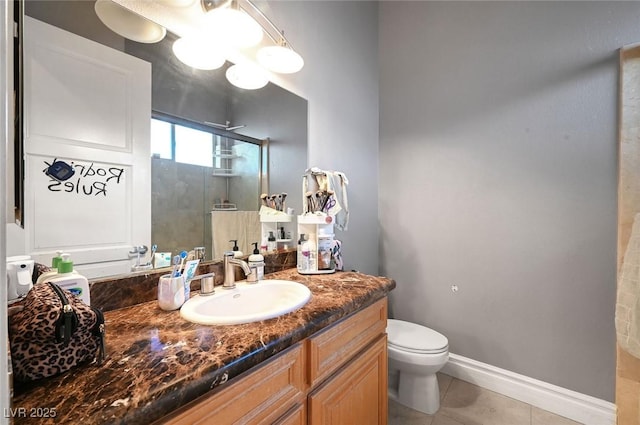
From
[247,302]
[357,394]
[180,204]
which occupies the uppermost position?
[180,204]

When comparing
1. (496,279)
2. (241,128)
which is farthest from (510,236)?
(241,128)

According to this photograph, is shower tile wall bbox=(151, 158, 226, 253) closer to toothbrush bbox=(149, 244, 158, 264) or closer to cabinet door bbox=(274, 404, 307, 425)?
toothbrush bbox=(149, 244, 158, 264)

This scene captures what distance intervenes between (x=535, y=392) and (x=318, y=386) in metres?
1.60

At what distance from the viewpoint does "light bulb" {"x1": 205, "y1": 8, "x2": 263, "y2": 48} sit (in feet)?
3.95

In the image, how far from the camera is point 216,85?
1.32 m

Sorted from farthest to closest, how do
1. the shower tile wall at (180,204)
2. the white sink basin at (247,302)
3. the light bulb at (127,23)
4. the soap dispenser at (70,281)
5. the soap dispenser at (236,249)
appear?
the soap dispenser at (236,249) < the shower tile wall at (180,204) < the light bulb at (127,23) < the white sink basin at (247,302) < the soap dispenser at (70,281)

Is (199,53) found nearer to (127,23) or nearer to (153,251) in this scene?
(127,23)

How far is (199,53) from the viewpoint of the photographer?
123cm

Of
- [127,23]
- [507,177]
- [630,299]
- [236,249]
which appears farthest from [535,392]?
[127,23]

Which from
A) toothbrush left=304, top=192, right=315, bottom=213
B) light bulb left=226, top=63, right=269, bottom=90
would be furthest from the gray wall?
light bulb left=226, top=63, right=269, bottom=90

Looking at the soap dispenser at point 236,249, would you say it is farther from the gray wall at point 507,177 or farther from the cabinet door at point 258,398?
the gray wall at point 507,177

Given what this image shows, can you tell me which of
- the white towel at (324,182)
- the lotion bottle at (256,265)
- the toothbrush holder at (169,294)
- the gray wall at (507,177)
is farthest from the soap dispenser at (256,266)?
the gray wall at (507,177)

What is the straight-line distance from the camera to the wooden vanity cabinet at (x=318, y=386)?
25.4 inches

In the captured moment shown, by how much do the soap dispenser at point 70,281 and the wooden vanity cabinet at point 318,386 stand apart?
1.41ft
